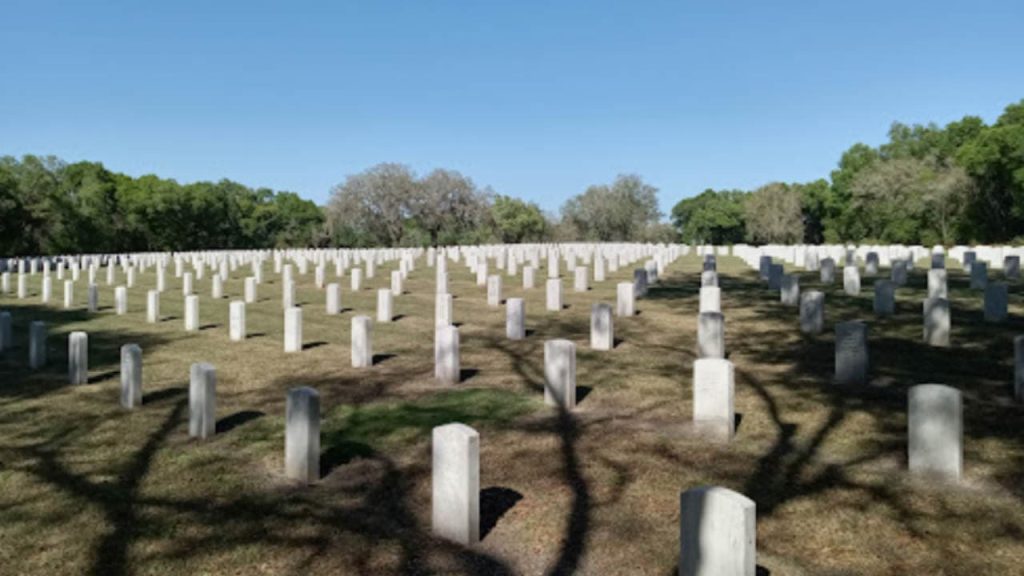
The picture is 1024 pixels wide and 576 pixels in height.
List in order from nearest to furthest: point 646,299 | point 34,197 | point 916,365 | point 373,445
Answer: point 373,445
point 916,365
point 646,299
point 34,197

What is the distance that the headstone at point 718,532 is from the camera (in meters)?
3.64

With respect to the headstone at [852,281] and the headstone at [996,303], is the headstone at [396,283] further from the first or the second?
the headstone at [996,303]

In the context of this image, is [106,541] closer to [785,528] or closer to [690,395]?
[785,528]

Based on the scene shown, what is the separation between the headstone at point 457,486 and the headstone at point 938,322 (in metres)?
9.14

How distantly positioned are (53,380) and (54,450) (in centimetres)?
399

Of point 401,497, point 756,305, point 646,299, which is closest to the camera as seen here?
point 401,497

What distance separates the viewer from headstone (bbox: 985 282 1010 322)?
13188mm

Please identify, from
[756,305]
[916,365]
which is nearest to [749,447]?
[916,365]

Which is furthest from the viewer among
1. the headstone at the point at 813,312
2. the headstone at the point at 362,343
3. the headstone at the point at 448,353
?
the headstone at the point at 813,312

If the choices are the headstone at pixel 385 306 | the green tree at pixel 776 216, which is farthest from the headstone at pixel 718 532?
the green tree at pixel 776 216

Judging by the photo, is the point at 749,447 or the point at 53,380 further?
the point at 53,380

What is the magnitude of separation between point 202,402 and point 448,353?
3.23m

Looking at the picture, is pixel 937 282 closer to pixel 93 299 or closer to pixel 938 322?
pixel 938 322

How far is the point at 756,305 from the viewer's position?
16.7 metres
